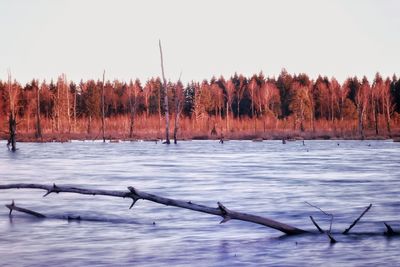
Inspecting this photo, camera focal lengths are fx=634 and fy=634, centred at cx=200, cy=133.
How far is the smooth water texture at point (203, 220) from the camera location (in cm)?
831

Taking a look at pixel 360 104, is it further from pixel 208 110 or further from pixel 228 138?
pixel 228 138

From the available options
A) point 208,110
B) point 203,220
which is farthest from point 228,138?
point 208,110

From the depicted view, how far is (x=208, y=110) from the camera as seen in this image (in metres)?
104

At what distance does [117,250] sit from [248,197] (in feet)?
22.7

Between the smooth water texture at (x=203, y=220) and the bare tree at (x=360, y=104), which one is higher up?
the bare tree at (x=360, y=104)

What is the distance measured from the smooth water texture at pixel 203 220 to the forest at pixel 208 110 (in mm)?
26234

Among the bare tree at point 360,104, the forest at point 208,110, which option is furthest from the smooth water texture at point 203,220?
the bare tree at point 360,104

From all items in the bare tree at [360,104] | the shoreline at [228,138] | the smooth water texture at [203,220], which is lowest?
the smooth water texture at [203,220]

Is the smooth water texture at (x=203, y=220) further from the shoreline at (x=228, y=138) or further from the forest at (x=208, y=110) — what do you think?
the shoreline at (x=228, y=138)

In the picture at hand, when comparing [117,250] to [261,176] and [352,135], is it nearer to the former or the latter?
[261,176]

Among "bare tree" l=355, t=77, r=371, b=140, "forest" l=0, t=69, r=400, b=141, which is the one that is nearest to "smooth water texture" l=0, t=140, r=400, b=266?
"forest" l=0, t=69, r=400, b=141

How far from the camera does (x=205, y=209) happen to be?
348 inches

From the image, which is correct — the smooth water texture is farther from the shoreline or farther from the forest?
the shoreline

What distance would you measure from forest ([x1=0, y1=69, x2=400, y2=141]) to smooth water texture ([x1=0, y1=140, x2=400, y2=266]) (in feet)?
86.1
